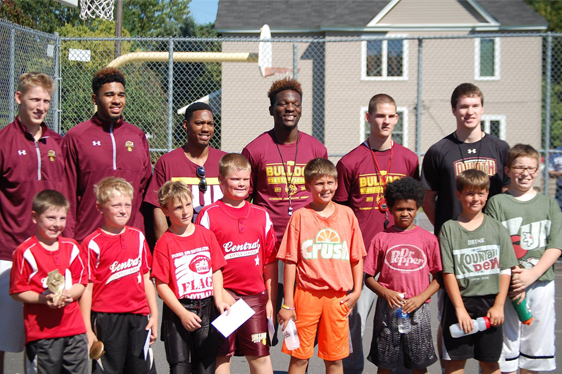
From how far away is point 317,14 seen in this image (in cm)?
2420

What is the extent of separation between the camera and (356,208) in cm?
463

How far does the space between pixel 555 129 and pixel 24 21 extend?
2156 cm

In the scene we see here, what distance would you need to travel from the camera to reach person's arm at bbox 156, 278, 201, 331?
12.5 feet

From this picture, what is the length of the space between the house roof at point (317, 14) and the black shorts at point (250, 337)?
19.5m

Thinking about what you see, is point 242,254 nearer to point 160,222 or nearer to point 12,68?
point 160,222

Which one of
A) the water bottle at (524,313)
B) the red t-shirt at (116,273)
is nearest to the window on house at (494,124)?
the water bottle at (524,313)

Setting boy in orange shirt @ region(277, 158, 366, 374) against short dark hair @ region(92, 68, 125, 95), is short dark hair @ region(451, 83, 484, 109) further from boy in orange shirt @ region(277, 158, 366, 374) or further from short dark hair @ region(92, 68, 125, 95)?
short dark hair @ region(92, 68, 125, 95)

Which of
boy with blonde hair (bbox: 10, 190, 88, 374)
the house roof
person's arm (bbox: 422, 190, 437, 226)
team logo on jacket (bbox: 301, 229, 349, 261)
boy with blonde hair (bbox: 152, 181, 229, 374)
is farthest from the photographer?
the house roof

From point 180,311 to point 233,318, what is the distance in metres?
0.37

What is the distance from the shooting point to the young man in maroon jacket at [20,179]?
158 inches

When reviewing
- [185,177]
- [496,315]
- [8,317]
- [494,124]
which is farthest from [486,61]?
[8,317]

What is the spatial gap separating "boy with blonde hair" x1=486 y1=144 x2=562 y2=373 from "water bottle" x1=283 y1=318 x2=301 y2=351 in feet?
5.19

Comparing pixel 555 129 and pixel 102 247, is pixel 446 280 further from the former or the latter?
pixel 555 129

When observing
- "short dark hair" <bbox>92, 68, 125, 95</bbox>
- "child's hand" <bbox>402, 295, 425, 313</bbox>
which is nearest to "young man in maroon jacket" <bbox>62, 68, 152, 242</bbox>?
"short dark hair" <bbox>92, 68, 125, 95</bbox>
